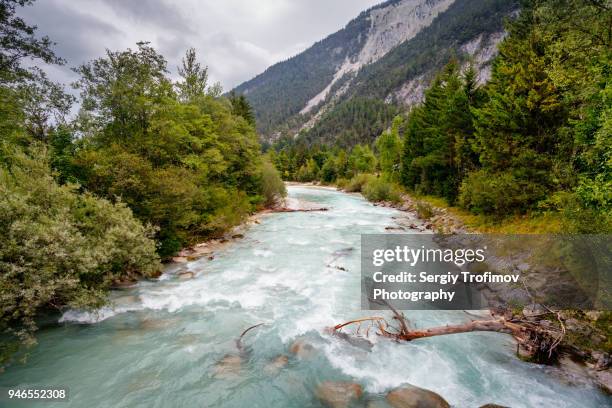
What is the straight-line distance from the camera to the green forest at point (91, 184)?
279 inches

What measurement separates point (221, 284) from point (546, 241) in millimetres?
13704

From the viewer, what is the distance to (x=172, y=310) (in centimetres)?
1008

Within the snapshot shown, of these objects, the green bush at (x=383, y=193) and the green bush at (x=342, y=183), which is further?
the green bush at (x=342, y=183)

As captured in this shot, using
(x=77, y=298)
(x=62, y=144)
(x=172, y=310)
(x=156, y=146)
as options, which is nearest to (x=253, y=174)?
(x=156, y=146)

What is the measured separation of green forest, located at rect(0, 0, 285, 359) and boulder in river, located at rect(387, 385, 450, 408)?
28.0 feet

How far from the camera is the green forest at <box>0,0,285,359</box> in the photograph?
23.3 ft

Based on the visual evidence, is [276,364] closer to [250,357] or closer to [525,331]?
[250,357]

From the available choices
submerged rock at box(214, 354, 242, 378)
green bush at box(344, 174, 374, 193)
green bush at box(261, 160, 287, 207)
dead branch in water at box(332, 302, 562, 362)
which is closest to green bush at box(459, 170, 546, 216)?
dead branch in water at box(332, 302, 562, 362)

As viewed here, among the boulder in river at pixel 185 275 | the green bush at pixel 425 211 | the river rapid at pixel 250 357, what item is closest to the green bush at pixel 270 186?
the green bush at pixel 425 211

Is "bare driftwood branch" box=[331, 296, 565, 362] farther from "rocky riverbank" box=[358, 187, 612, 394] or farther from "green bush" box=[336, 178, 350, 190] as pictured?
"green bush" box=[336, 178, 350, 190]

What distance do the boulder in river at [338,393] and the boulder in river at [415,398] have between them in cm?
76

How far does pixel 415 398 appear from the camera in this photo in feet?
19.9

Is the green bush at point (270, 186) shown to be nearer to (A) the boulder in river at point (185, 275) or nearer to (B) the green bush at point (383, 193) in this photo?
(B) the green bush at point (383, 193)

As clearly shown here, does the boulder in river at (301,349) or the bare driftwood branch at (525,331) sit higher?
the bare driftwood branch at (525,331)
